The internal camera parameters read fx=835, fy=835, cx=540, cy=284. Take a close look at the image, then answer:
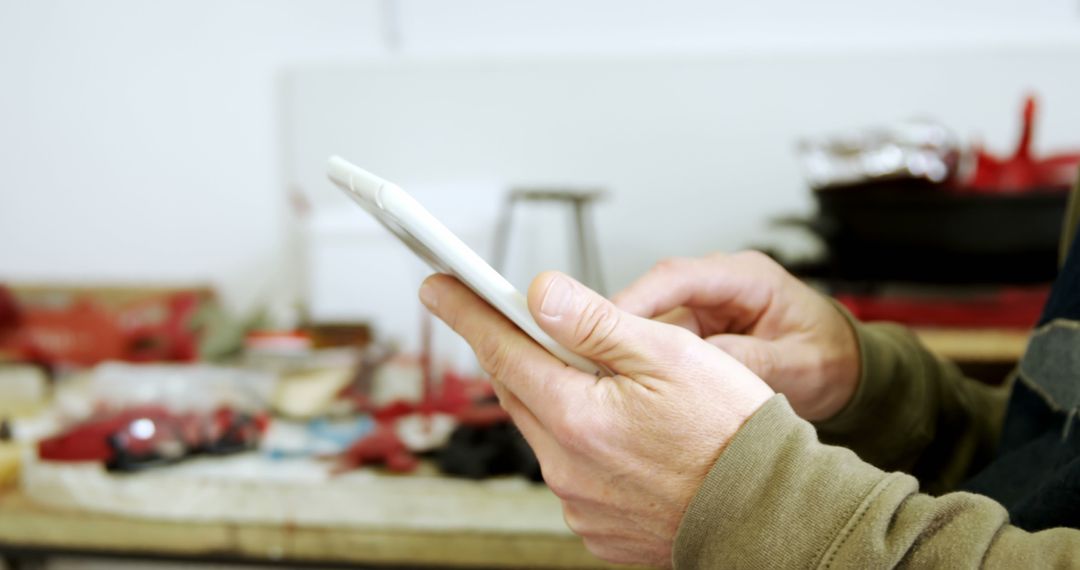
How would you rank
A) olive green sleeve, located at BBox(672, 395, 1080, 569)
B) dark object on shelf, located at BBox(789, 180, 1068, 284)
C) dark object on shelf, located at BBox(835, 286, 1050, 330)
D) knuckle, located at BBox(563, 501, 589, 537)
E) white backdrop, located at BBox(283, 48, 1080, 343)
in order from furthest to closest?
white backdrop, located at BBox(283, 48, 1080, 343) < dark object on shelf, located at BBox(835, 286, 1050, 330) < dark object on shelf, located at BBox(789, 180, 1068, 284) < knuckle, located at BBox(563, 501, 589, 537) < olive green sleeve, located at BBox(672, 395, 1080, 569)

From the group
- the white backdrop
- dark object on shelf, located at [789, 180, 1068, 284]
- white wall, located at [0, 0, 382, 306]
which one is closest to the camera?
dark object on shelf, located at [789, 180, 1068, 284]

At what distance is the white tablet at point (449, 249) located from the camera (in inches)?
14.3

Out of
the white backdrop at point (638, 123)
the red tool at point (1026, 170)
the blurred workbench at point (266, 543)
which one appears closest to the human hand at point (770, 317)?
the blurred workbench at point (266, 543)

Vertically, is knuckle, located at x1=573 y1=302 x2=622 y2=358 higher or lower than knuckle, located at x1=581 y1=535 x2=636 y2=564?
higher

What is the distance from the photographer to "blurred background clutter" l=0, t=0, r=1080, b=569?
89 centimetres

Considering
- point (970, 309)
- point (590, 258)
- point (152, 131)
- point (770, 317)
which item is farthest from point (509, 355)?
point (152, 131)

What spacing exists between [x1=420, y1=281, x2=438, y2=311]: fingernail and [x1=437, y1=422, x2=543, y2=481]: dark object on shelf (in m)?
0.45

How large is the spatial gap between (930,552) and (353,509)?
64 cm

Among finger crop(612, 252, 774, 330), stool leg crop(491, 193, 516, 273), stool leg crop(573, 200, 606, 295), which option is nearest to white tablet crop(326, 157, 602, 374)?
finger crop(612, 252, 774, 330)

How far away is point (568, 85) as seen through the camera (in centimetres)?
154

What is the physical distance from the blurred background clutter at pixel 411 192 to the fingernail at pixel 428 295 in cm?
43

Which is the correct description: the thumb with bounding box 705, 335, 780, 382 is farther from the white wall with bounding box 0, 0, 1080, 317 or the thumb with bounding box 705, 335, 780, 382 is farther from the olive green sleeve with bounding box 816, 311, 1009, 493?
the white wall with bounding box 0, 0, 1080, 317

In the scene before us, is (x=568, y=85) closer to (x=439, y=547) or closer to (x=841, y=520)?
(x=439, y=547)

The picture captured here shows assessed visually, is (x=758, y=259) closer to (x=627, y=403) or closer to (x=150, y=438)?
(x=627, y=403)
